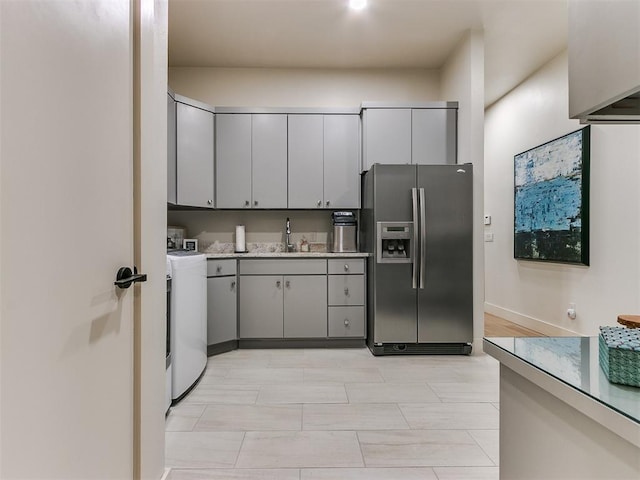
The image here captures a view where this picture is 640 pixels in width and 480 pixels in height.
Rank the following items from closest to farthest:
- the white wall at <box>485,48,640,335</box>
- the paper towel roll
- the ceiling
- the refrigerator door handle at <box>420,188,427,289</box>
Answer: the white wall at <box>485,48,640,335</box> < the ceiling < the refrigerator door handle at <box>420,188,427,289</box> < the paper towel roll

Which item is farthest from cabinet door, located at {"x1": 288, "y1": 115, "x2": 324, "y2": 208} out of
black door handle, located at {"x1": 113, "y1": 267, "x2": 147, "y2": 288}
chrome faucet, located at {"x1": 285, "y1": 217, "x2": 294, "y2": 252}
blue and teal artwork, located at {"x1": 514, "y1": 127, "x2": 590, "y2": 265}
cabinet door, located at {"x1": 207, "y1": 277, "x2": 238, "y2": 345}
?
black door handle, located at {"x1": 113, "y1": 267, "x2": 147, "y2": 288}

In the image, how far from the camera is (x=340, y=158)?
3.93 m

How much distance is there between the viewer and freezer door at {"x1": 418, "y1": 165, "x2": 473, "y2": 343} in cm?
338

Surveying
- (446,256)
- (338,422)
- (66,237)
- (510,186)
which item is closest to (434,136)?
(446,256)

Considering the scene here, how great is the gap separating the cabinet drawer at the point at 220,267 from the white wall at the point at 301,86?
5.99ft

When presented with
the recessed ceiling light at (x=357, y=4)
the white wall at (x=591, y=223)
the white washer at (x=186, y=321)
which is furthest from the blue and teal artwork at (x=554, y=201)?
the white washer at (x=186, y=321)

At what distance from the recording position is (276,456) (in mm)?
1763

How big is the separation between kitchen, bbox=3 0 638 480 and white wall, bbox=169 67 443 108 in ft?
0.04

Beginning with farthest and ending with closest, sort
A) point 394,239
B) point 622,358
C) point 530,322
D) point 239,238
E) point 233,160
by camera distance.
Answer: point 530,322
point 239,238
point 233,160
point 394,239
point 622,358

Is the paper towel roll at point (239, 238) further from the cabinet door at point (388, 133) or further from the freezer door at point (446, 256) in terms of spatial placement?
the freezer door at point (446, 256)

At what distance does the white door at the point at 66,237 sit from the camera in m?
0.70

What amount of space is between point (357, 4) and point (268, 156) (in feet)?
5.24

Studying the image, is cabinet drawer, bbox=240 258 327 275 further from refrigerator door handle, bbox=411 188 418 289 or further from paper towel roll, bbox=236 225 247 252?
refrigerator door handle, bbox=411 188 418 289

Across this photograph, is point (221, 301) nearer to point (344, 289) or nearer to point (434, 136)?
point (344, 289)
